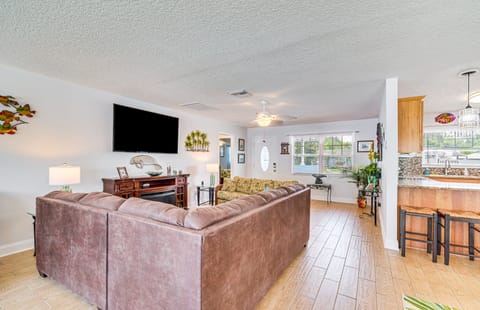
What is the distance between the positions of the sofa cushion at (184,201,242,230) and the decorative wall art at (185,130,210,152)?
406cm

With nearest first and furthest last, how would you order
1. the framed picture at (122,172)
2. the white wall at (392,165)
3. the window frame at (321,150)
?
the white wall at (392,165), the framed picture at (122,172), the window frame at (321,150)

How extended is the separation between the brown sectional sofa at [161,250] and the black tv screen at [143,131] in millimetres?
1919

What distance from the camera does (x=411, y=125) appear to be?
331 centimetres

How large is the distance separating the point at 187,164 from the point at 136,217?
12.9 ft

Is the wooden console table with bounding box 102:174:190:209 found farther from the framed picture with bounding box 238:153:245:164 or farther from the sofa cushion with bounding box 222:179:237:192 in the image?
the framed picture with bounding box 238:153:245:164

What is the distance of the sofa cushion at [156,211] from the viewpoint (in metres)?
1.39

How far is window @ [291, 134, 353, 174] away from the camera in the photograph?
630 centimetres

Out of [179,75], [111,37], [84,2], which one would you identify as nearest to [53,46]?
[111,37]

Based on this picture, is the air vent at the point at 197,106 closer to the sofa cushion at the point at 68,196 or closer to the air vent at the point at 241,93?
the air vent at the point at 241,93

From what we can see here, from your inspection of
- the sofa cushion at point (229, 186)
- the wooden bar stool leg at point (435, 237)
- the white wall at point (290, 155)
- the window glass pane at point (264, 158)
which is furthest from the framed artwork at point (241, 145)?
the wooden bar stool leg at point (435, 237)

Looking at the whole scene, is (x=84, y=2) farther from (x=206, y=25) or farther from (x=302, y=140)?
(x=302, y=140)

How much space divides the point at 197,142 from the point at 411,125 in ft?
14.6

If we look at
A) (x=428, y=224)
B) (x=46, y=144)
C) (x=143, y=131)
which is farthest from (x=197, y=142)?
(x=428, y=224)

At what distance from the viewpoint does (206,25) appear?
5.88 feet
